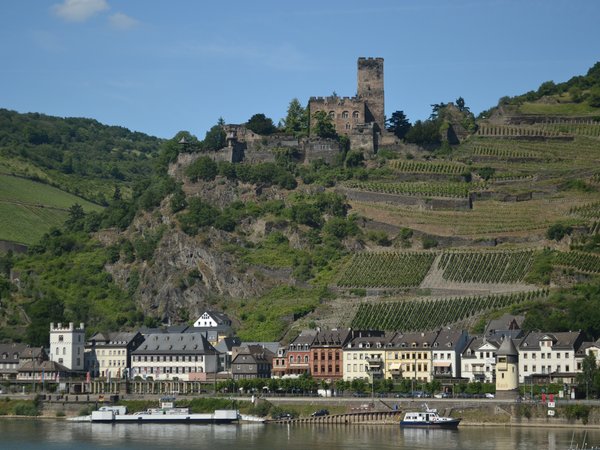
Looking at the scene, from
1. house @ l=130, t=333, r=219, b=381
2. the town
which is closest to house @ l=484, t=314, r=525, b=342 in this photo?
the town

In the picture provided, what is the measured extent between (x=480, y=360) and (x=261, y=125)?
→ 168 feet

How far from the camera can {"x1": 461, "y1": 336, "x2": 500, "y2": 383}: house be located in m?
106

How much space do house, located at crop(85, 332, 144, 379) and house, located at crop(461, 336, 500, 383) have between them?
87.8 ft

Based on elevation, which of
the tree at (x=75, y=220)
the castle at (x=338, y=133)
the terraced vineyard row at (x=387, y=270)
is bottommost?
the terraced vineyard row at (x=387, y=270)

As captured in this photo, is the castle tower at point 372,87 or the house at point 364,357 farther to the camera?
the castle tower at point 372,87

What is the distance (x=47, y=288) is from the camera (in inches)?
5335

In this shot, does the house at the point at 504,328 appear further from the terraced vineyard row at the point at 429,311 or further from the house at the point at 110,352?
the house at the point at 110,352

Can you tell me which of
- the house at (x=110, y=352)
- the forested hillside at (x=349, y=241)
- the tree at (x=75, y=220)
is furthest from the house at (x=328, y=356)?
the tree at (x=75, y=220)

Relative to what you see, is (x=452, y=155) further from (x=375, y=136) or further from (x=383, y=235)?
(x=383, y=235)

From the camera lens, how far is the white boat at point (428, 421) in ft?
307

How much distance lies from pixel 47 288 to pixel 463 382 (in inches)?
1774

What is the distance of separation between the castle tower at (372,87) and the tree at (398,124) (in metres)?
1.18

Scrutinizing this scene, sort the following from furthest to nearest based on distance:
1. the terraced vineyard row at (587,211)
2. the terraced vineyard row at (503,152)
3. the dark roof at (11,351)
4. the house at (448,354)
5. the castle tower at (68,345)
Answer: the terraced vineyard row at (503,152)
the terraced vineyard row at (587,211)
the dark roof at (11,351)
the castle tower at (68,345)
the house at (448,354)

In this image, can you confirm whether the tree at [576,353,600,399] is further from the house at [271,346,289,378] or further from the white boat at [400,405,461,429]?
the house at [271,346,289,378]
